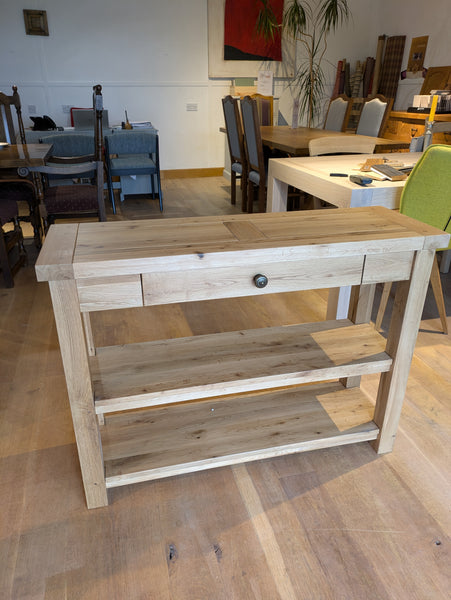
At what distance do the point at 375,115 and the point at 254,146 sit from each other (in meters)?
1.34

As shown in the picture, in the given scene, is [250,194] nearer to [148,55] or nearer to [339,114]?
[339,114]

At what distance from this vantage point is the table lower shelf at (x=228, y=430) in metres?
1.31

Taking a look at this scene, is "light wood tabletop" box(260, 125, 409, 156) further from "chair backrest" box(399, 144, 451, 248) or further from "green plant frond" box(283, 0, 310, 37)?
"green plant frond" box(283, 0, 310, 37)

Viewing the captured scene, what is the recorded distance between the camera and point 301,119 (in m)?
6.36

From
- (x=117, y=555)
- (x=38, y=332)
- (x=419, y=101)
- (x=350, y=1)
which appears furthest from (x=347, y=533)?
(x=350, y=1)

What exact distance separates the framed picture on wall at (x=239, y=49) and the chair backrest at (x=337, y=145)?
146 inches

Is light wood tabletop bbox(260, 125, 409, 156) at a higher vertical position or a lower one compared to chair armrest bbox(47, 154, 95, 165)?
higher

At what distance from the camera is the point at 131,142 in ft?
13.5

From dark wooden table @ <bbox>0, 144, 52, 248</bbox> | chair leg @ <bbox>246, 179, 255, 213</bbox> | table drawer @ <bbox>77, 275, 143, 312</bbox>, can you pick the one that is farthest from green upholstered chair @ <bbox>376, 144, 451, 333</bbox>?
chair leg @ <bbox>246, 179, 255, 213</bbox>

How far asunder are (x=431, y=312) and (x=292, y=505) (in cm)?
153

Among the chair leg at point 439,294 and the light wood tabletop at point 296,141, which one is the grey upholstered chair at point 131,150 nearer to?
the light wood tabletop at point 296,141

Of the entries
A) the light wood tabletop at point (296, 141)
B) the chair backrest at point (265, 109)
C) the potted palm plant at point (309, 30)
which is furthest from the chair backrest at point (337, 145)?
the potted palm plant at point (309, 30)

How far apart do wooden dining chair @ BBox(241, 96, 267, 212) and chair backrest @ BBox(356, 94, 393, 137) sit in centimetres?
125

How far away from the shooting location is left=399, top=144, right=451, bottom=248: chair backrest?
180 centimetres
